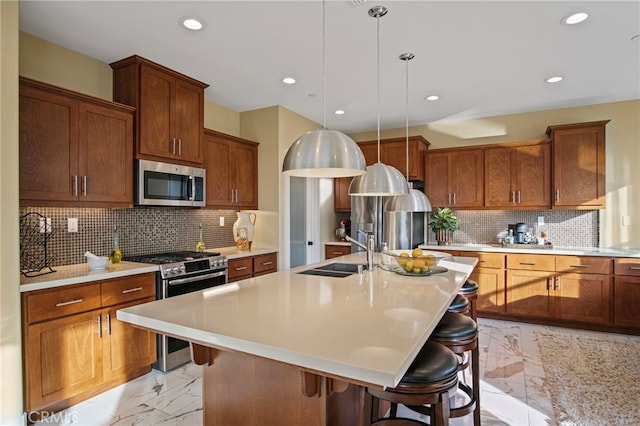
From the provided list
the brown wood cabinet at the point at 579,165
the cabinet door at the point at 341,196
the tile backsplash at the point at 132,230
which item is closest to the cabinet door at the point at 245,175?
the tile backsplash at the point at 132,230

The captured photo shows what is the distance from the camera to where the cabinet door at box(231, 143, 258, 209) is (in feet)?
13.7

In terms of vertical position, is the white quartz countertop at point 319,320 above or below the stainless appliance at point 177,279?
above

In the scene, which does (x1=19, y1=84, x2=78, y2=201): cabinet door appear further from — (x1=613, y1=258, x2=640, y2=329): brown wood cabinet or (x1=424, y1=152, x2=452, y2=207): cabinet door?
(x1=613, y1=258, x2=640, y2=329): brown wood cabinet

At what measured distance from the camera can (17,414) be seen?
2082 millimetres

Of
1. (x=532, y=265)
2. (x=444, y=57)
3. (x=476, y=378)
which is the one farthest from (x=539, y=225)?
(x=476, y=378)

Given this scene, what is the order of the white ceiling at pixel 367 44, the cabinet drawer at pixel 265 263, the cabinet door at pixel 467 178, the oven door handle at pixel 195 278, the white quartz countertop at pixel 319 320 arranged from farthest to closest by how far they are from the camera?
the cabinet door at pixel 467 178
the cabinet drawer at pixel 265 263
the oven door handle at pixel 195 278
the white ceiling at pixel 367 44
the white quartz countertop at pixel 319 320

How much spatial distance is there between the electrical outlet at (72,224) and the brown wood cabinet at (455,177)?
412cm

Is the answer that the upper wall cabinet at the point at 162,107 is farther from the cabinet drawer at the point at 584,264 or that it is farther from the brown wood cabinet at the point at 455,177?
the cabinet drawer at the point at 584,264

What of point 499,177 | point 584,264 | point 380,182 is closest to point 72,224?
point 380,182

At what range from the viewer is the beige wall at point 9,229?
203 cm

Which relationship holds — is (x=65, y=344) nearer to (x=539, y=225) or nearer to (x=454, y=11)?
(x=454, y=11)

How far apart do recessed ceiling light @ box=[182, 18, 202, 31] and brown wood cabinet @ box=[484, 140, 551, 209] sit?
12.3 ft

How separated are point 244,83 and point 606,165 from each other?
14.4 ft

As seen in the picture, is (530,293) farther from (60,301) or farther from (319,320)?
(60,301)
